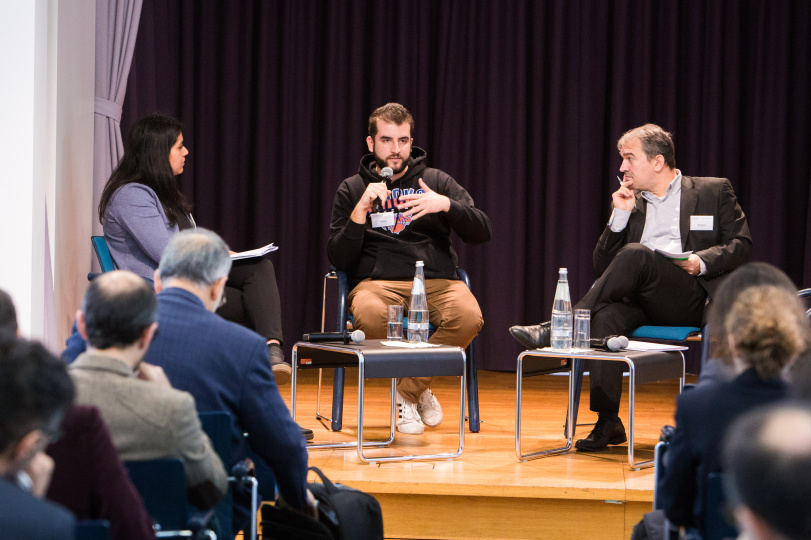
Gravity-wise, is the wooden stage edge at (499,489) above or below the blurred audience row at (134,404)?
below

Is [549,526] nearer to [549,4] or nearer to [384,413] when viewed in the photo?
[384,413]

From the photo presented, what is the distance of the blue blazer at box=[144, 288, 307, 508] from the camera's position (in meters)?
1.85

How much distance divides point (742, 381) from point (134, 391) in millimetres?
1107

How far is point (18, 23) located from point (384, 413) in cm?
240

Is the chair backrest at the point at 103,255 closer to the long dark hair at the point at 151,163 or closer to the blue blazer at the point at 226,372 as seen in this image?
the long dark hair at the point at 151,163

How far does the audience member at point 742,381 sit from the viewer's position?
1610 mm

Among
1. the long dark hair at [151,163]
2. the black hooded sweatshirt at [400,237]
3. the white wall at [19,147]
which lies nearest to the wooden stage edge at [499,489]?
the black hooded sweatshirt at [400,237]

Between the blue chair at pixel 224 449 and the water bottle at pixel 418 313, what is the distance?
1.69m

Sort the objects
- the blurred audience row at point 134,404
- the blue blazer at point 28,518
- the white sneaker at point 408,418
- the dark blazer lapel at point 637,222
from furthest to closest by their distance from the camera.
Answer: the dark blazer lapel at point 637,222, the white sneaker at point 408,418, the blurred audience row at point 134,404, the blue blazer at point 28,518

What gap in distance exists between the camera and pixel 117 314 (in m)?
1.57

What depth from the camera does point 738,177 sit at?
5.86 meters

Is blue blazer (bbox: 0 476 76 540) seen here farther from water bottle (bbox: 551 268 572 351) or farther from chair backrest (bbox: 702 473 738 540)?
water bottle (bbox: 551 268 572 351)

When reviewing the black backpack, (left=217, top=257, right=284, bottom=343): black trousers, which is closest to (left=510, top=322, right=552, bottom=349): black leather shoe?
(left=217, top=257, right=284, bottom=343): black trousers

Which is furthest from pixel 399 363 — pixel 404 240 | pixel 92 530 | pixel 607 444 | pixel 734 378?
pixel 92 530
